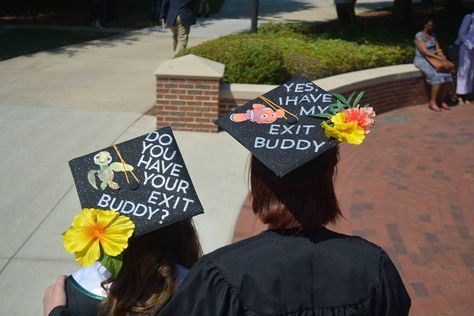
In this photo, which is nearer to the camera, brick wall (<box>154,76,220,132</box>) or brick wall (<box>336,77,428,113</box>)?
brick wall (<box>154,76,220,132</box>)

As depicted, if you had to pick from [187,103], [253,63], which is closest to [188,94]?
[187,103]

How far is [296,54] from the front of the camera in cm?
870

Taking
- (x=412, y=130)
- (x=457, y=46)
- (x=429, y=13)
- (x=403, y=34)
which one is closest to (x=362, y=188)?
(x=412, y=130)

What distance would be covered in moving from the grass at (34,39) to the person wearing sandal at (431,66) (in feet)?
25.3

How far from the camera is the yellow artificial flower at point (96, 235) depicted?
2076 mm

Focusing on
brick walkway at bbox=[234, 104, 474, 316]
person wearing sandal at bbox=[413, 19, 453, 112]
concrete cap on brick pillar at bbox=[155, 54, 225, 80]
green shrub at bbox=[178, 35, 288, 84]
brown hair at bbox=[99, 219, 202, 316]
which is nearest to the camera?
brown hair at bbox=[99, 219, 202, 316]

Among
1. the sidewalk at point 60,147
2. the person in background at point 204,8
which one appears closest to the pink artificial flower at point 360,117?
the sidewalk at point 60,147

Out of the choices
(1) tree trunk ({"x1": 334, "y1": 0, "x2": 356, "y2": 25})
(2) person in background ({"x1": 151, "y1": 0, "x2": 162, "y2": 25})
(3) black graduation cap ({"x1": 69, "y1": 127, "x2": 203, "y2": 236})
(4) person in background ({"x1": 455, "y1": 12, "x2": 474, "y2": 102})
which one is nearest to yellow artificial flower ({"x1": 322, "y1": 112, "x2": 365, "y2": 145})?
(3) black graduation cap ({"x1": 69, "y1": 127, "x2": 203, "y2": 236})

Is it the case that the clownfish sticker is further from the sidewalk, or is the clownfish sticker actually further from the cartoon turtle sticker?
the sidewalk

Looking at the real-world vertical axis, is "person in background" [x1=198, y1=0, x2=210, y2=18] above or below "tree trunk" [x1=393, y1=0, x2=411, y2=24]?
below

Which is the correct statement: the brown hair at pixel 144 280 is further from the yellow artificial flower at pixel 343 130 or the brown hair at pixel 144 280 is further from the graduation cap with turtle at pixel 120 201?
the yellow artificial flower at pixel 343 130

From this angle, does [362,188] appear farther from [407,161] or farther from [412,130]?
[412,130]

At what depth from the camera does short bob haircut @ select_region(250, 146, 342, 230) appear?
1957mm

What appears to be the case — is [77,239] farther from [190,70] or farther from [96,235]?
[190,70]
